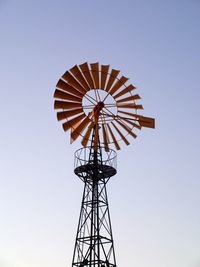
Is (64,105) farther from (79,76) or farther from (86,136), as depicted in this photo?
(86,136)

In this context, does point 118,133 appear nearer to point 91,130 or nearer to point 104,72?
point 91,130

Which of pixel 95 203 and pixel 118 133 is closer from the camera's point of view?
pixel 95 203

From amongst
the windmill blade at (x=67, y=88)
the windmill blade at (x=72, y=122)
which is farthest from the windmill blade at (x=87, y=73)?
the windmill blade at (x=72, y=122)

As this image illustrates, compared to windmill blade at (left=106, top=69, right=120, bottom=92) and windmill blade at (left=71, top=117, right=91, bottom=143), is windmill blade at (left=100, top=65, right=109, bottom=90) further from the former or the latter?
windmill blade at (left=71, top=117, right=91, bottom=143)

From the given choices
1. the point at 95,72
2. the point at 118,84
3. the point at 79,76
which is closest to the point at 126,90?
the point at 118,84

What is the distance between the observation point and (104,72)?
30031 mm

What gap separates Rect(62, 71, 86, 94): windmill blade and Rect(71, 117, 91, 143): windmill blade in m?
1.86

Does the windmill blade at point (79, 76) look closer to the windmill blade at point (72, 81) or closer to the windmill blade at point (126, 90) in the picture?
the windmill blade at point (72, 81)

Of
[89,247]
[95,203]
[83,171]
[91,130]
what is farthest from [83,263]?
[91,130]

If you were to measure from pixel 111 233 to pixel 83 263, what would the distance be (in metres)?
2.56

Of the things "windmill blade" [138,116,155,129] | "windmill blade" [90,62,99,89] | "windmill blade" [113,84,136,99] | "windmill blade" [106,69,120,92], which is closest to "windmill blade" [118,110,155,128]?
"windmill blade" [138,116,155,129]

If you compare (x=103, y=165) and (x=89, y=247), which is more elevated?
(x=103, y=165)

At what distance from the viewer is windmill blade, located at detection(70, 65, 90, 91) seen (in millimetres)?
29655

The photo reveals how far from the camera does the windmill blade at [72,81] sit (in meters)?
29.6
